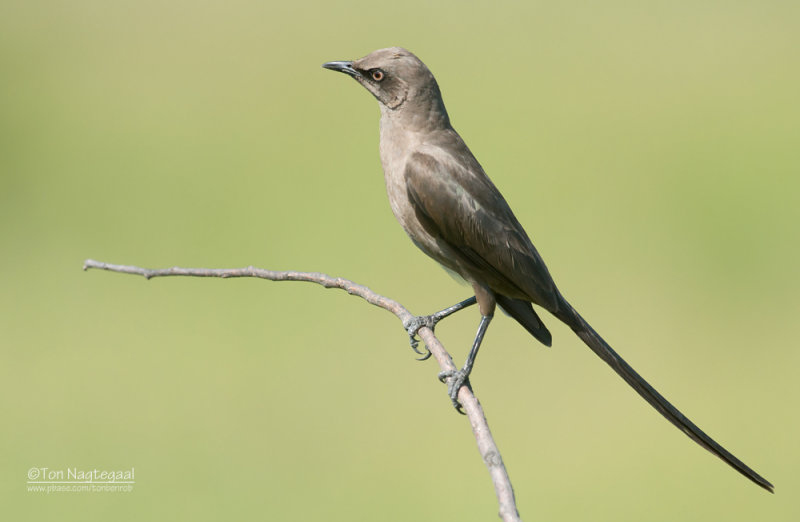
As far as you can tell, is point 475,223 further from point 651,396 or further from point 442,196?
point 651,396

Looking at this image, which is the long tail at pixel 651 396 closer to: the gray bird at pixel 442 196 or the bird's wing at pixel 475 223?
the gray bird at pixel 442 196

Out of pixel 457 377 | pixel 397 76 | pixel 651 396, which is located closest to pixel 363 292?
pixel 457 377

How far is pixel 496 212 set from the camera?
4.17 meters

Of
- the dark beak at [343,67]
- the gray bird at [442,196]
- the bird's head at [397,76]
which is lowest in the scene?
the gray bird at [442,196]

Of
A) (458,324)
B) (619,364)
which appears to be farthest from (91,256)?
(619,364)

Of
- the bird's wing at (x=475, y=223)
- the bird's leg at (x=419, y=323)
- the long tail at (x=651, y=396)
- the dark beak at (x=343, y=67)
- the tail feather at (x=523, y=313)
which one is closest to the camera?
the long tail at (x=651, y=396)

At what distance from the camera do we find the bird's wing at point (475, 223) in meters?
3.98

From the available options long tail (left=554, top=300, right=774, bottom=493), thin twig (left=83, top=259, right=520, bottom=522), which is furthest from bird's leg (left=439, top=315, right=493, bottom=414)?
long tail (left=554, top=300, right=774, bottom=493)

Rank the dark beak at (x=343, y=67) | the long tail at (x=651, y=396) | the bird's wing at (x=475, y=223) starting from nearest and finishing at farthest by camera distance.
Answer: the long tail at (x=651, y=396), the bird's wing at (x=475, y=223), the dark beak at (x=343, y=67)

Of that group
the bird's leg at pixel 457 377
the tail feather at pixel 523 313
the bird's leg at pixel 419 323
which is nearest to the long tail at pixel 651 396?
the tail feather at pixel 523 313

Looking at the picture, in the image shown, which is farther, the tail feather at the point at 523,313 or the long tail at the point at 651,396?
the tail feather at the point at 523,313

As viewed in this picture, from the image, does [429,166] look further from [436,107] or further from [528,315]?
[528,315]

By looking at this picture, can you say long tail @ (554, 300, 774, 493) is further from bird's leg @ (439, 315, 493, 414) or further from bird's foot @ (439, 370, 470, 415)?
bird's foot @ (439, 370, 470, 415)

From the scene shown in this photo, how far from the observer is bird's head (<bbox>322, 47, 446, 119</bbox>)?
406 centimetres
